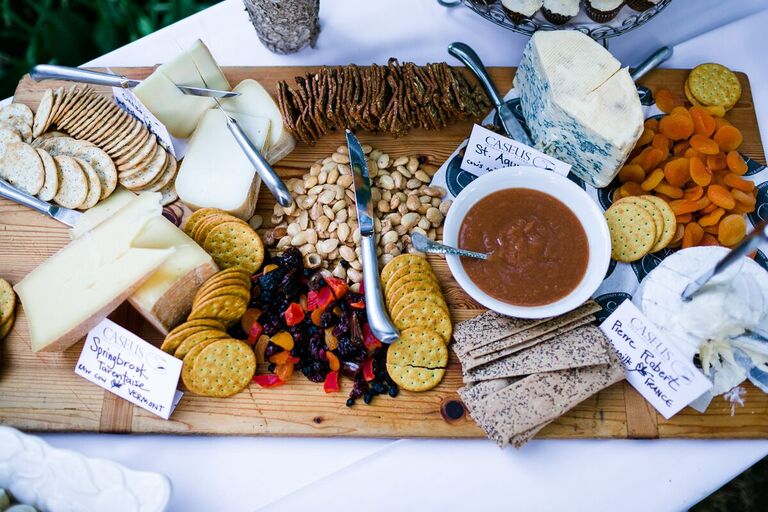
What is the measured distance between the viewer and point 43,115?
193 centimetres

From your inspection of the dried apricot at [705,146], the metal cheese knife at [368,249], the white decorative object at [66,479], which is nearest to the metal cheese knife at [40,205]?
the white decorative object at [66,479]

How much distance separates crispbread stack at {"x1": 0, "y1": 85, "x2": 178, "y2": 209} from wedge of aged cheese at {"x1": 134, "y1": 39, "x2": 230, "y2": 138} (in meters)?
0.10

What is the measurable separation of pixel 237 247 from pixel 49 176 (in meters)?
0.59

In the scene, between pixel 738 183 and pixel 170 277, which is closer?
pixel 170 277

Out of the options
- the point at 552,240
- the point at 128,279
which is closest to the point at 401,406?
the point at 552,240

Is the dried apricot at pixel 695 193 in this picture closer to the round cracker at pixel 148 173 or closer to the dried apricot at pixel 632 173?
the dried apricot at pixel 632 173

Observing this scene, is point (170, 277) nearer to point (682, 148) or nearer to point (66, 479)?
point (66, 479)

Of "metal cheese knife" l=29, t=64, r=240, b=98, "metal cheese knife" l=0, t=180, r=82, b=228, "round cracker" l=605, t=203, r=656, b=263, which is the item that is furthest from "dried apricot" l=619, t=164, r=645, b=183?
"metal cheese knife" l=0, t=180, r=82, b=228

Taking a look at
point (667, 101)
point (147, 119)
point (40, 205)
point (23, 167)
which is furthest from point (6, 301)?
point (667, 101)

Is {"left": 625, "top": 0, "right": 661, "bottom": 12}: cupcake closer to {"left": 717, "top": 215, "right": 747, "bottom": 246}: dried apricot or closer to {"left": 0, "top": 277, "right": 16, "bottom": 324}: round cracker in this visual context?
{"left": 717, "top": 215, "right": 747, "bottom": 246}: dried apricot

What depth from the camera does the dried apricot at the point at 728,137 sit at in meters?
1.92

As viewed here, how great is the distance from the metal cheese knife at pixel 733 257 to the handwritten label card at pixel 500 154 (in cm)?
48

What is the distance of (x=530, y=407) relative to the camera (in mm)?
1598

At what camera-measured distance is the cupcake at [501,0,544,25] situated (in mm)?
1853
